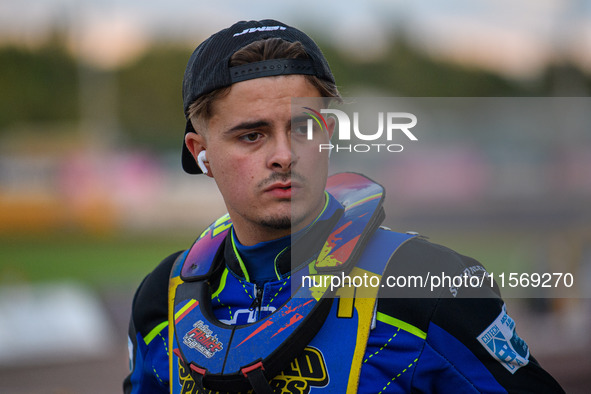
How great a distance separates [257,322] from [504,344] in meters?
0.74

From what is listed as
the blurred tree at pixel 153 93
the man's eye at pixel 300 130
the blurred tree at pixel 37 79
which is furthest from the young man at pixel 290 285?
the blurred tree at pixel 37 79

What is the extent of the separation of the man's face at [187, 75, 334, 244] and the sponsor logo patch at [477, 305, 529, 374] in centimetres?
68

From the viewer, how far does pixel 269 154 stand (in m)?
2.13

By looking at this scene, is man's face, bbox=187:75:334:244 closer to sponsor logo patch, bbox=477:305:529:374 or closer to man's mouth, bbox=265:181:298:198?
man's mouth, bbox=265:181:298:198

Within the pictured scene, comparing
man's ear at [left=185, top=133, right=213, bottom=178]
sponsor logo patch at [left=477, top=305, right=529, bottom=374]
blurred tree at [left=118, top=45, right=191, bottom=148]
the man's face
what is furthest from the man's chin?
blurred tree at [left=118, top=45, right=191, bottom=148]

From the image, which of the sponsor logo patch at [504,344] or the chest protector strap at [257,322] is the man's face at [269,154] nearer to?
the chest protector strap at [257,322]

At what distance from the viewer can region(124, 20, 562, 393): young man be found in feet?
6.48

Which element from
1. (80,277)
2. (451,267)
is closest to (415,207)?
(80,277)

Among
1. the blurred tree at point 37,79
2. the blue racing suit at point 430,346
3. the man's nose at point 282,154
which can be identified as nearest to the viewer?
the blue racing suit at point 430,346

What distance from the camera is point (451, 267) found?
208cm

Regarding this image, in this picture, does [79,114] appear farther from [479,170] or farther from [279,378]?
[279,378]

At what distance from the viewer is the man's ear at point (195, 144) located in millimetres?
2406

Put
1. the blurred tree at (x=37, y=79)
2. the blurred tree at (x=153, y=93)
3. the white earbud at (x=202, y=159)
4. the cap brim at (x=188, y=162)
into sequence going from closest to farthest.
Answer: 1. the white earbud at (x=202, y=159)
2. the cap brim at (x=188, y=162)
3. the blurred tree at (x=37, y=79)
4. the blurred tree at (x=153, y=93)

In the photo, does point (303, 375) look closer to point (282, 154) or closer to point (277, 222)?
point (277, 222)
